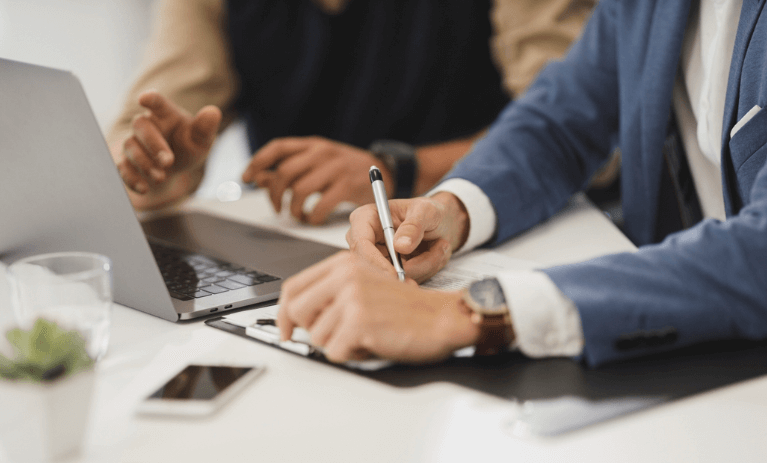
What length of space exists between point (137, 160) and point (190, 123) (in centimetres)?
10

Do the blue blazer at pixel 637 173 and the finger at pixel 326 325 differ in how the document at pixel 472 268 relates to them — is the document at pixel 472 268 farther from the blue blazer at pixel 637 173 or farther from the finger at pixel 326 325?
the finger at pixel 326 325

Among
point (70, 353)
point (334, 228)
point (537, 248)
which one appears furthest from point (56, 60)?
point (70, 353)

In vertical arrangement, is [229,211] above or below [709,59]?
below

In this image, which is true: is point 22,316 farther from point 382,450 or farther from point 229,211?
point 229,211

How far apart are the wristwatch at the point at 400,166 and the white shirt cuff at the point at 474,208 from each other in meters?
0.31

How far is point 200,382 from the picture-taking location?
452 mm

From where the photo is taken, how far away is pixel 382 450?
38 centimetres

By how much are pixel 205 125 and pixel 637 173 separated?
69 cm

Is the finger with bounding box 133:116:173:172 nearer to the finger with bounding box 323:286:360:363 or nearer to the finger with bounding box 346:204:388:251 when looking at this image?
the finger with bounding box 346:204:388:251

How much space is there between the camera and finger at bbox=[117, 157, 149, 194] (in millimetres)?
953

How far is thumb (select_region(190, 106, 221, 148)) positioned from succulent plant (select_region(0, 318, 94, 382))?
1.98 ft

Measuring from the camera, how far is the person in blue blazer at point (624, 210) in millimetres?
471

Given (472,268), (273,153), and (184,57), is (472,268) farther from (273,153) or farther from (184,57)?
(184,57)

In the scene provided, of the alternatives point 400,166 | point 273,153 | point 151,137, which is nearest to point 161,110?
point 151,137
